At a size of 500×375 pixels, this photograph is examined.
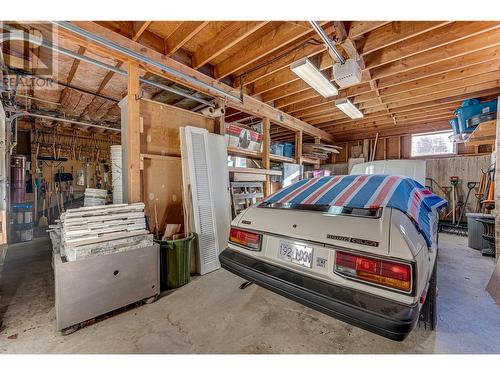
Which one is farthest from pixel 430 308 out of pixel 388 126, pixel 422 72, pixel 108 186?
pixel 108 186

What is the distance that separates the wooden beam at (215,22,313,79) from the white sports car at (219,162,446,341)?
1.84 m

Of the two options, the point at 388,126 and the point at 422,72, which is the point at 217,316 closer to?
the point at 422,72

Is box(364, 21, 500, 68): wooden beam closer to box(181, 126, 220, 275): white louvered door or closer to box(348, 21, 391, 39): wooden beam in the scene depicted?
box(348, 21, 391, 39): wooden beam

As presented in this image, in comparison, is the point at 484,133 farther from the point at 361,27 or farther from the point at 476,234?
the point at 361,27

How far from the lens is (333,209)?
165 cm

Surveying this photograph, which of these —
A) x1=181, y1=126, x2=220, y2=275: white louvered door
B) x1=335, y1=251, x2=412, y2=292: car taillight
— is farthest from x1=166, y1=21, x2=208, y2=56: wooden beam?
x1=335, y1=251, x2=412, y2=292: car taillight

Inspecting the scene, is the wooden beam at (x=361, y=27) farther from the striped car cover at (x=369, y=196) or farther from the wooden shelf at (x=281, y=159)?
the wooden shelf at (x=281, y=159)

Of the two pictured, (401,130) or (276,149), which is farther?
(401,130)

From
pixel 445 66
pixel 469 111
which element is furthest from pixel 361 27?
pixel 469 111

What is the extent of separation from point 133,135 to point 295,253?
234cm

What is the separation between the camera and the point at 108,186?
22.5ft

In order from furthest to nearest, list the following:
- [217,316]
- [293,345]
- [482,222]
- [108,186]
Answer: [108,186] → [482,222] → [217,316] → [293,345]

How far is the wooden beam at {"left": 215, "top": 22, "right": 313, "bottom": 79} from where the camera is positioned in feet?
8.22
